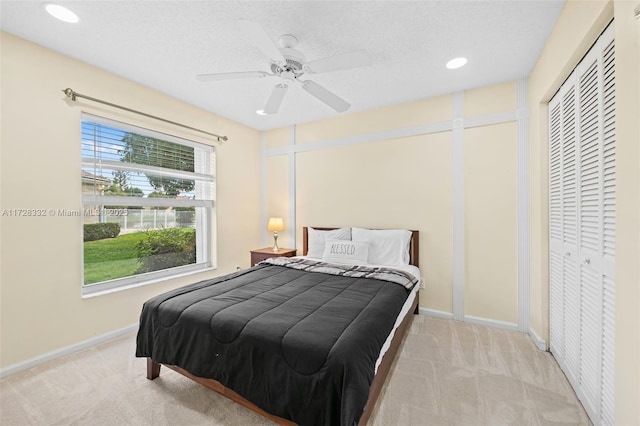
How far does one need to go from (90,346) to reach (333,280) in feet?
7.73

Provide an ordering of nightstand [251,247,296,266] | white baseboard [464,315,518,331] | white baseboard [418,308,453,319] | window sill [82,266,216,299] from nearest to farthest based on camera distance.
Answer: window sill [82,266,216,299], white baseboard [464,315,518,331], white baseboard [418,308,453,319], nightstand [251,247,296,266]

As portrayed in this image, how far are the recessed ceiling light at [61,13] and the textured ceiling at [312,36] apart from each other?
0.05 meters

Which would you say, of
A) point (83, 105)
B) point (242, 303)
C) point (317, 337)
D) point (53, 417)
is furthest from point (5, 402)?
point (83, 105)

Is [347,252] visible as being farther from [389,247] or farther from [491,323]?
[491,323]

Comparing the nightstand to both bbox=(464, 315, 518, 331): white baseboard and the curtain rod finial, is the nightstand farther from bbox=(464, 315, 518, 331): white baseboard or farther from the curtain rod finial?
the curtain rod finial

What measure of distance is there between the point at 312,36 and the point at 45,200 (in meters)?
2.61

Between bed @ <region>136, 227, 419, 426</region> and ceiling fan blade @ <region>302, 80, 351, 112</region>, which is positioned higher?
ceiling fan blade @ <region>302, 80, 351, 112</region>

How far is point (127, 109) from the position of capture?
111 inches

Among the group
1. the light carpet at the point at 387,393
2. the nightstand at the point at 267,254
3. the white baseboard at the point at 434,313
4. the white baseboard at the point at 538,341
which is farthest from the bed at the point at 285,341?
the nightstand at the point at 267,254

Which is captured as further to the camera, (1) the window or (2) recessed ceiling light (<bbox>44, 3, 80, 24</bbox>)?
(1) the window

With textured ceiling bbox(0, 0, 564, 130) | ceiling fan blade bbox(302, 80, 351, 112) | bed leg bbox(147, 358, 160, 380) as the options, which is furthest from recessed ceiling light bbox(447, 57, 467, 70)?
bed leg bbox(147, 358, 160, 380)

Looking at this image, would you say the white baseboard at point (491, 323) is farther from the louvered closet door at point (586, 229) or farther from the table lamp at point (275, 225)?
the table lamp at point (275, 225)

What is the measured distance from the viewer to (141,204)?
3057 millimetres

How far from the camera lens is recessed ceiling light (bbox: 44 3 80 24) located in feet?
6.07
